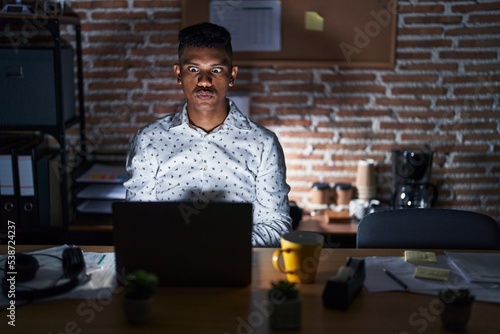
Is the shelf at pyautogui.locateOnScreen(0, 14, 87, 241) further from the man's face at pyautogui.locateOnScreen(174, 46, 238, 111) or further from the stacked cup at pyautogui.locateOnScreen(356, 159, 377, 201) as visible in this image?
the stacked cup at pyautogui.locateOnScreen(356, 159, 377, 201)

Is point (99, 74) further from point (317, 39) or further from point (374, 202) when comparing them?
point (374, 202)

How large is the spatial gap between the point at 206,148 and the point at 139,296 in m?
1.03

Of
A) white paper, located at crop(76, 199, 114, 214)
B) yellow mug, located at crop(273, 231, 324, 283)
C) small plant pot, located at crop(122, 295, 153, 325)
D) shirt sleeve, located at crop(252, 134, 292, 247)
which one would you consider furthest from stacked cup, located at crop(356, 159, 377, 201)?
small plant pot, located at crop(122, 295, 153, 325)

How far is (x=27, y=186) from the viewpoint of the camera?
10.00ft

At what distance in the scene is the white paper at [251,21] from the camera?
3.20 m

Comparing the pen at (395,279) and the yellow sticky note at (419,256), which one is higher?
the yellow sticky note at (419,256)

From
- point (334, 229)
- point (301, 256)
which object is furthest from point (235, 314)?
point (334, 229)

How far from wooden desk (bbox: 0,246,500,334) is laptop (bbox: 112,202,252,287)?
6 centimetres

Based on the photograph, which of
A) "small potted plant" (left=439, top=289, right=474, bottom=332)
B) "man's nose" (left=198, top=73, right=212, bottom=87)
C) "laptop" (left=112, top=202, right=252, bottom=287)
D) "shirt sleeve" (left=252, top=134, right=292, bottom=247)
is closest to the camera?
"small potted plant" (left=439, top=289, right=474, bottom=332)

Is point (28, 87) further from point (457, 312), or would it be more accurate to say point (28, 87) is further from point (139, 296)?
point (457, 312)

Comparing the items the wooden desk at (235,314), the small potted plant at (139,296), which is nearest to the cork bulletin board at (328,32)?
the wooden desk at (235,314)

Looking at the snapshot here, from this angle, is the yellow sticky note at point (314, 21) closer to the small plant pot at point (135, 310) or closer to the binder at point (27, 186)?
the binder at point (27, 186)

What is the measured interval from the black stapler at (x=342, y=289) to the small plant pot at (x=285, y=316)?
13 centimetres

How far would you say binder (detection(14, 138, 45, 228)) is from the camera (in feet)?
9.91
